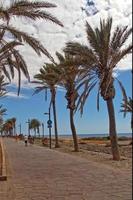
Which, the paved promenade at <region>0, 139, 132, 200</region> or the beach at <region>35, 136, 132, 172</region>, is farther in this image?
the beach at <region>35, 136, 132, 172</region>

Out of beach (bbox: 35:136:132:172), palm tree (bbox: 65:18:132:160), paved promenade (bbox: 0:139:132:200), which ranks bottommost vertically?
paved promenade (bbox: 0:139:132:200)

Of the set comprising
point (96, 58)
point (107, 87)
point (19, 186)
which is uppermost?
point (96, 58)

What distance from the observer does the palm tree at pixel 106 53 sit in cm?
2569

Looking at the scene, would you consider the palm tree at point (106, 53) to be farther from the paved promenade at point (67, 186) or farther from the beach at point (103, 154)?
the paved promenade at point (67, 186)

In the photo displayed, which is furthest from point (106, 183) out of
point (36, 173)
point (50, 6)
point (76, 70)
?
point (76, 70)

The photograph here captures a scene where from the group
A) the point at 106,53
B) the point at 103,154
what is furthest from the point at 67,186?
the point at 103,154

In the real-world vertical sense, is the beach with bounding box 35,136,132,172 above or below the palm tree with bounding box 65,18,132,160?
below

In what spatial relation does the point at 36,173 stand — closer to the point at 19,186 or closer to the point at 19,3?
the point at 19,186

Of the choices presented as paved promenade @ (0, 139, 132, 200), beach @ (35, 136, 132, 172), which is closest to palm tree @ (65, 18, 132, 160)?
beach @ (35, 136, 132, 172)

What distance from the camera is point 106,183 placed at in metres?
14.3

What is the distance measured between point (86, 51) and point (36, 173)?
9.76 m

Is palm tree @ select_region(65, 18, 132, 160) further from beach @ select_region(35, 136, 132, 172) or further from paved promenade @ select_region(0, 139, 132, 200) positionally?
paved promenade @ select_region(0, 139, 132, 200)

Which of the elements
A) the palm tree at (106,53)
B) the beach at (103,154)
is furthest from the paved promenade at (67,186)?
the palm tree at (106,53)

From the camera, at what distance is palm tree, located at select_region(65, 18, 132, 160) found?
25.7 m
